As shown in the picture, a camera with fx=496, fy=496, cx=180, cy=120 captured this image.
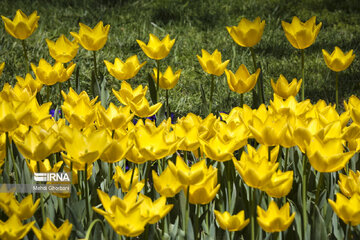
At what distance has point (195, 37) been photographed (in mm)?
4723

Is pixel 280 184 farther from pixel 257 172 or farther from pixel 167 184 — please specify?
pixel 167 184

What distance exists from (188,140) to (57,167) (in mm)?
462

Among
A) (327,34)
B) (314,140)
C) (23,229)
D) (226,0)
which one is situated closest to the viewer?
(23,229)

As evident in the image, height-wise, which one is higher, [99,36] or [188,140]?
[99,36]

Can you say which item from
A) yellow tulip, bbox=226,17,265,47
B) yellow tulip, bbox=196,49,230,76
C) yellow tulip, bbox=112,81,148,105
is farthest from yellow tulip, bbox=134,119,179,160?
yellow tulip, bbox=226,17,265,47

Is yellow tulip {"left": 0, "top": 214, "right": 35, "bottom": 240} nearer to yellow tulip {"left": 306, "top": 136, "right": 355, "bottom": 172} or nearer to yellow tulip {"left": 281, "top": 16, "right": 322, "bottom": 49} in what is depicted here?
yellow tulip {"left": 306, "top": 136, "right": 355, "bottom": 172}

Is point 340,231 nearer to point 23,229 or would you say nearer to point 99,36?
point 23,229

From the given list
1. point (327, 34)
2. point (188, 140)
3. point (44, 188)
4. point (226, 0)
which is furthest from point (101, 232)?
point (226, 0)

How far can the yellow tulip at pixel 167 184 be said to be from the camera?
4.77 ft

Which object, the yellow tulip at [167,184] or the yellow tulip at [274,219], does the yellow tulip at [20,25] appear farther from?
the yellow tulip at [274,219]

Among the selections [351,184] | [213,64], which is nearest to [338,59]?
[213,64]

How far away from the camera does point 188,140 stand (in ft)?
5.54

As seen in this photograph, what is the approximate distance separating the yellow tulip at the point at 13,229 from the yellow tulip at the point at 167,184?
14.5 inches

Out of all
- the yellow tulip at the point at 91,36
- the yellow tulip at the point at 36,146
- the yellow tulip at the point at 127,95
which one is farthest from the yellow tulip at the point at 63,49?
the yellow tulip at the point at 36,146
